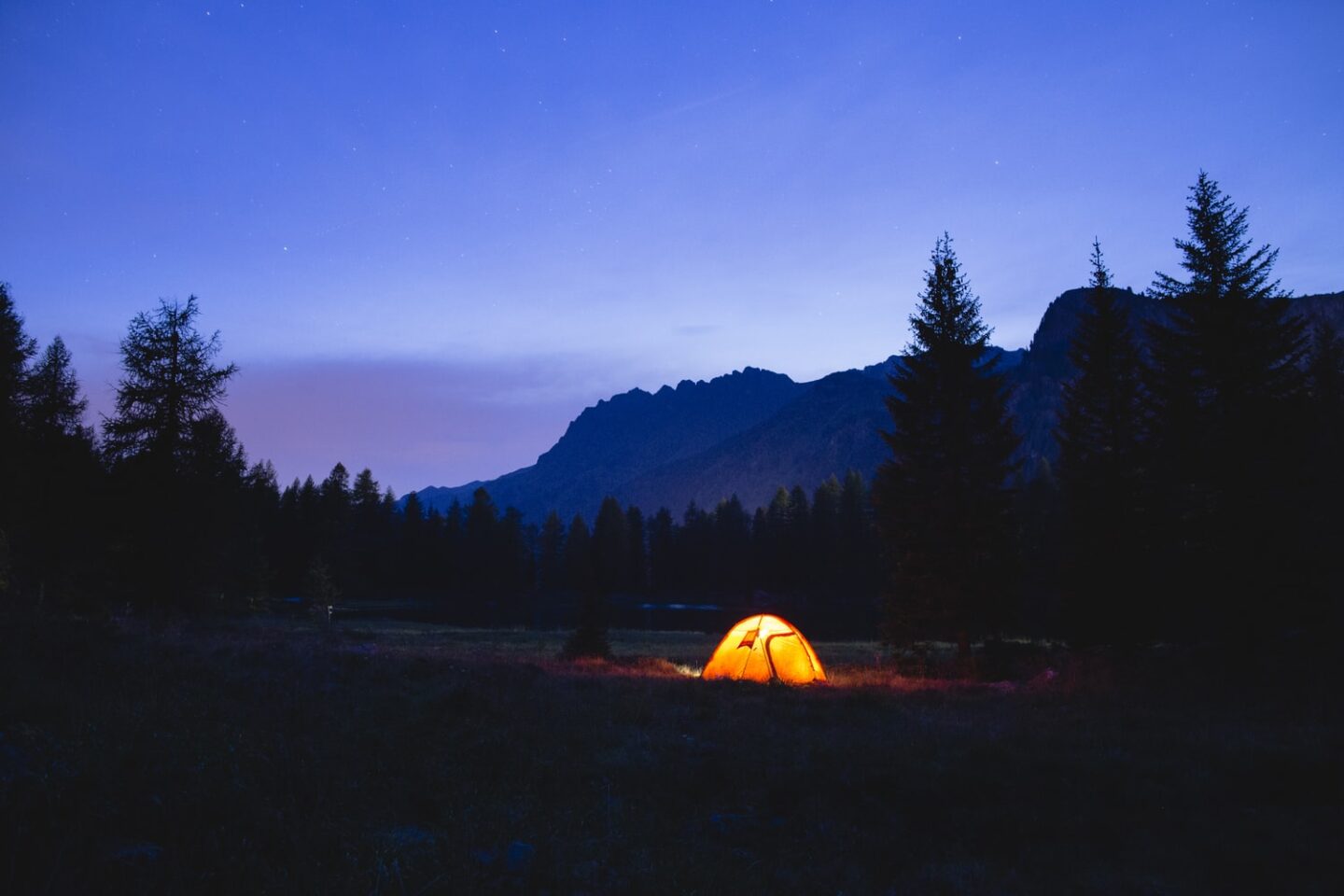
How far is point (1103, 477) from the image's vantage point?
983 inches

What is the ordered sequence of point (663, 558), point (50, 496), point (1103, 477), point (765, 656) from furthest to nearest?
point (663, 558)
point (50, 496)
point (1103, 477)
point (765, 656)

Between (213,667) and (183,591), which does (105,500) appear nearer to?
(183,591)

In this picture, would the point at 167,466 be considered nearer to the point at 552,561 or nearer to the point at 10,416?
the point at 10,416

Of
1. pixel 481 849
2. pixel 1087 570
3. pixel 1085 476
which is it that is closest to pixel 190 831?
pixel 481 849

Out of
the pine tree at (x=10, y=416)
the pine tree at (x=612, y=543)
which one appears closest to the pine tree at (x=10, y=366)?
the pine tree at (x=10, y=416)

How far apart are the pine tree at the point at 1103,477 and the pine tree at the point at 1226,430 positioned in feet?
5.87

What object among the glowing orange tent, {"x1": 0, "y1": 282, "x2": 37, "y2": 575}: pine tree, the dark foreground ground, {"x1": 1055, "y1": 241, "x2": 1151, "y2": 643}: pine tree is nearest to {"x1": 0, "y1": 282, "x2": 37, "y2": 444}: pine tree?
{"x1": 0, "y1": 282, "x2": 37, "y2": 575}: pine tree

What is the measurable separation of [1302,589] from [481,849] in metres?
22.0

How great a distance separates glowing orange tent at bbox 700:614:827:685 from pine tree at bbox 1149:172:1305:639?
1115cm

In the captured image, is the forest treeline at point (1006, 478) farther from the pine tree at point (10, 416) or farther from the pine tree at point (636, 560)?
the pine tree at point (636, 560)

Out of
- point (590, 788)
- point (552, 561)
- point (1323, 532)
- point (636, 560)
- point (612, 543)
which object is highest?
point (1323, 532)

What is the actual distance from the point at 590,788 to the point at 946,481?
58.0 ft

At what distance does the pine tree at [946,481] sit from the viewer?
73.4 feet

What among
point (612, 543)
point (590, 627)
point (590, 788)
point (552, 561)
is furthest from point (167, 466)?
point (552, 561)
